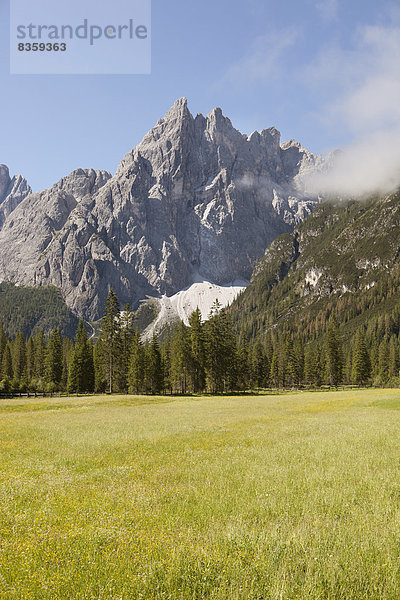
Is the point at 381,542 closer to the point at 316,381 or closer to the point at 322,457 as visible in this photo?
the point at 322,457

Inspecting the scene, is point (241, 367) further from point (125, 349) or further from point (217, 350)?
point (125, 349)

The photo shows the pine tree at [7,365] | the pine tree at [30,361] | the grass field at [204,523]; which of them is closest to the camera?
the grass field at [204,523]

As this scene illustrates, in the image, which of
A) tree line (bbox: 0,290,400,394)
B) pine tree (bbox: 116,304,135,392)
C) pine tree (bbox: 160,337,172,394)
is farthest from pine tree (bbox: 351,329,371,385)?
pine tree (bbox: 116,304,135,392)

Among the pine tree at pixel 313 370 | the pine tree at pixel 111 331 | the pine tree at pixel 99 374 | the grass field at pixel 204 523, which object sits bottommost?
the pine tree at pixel 313 370

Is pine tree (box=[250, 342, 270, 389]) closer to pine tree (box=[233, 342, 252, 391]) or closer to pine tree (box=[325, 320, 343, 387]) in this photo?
pine tree (box=[233, 342, 252, 391])

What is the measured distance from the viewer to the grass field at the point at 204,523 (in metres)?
4.87

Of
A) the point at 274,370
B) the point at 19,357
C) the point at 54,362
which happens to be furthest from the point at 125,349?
the point at 274,370

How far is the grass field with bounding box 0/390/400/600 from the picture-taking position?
4.87 meters

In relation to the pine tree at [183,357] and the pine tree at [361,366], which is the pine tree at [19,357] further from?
the pine tree at [361,366]

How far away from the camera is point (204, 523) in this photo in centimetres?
704

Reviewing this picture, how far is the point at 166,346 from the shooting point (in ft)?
354

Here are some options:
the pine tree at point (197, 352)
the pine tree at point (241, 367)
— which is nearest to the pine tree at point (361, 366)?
the pine tree at point (241, 367)

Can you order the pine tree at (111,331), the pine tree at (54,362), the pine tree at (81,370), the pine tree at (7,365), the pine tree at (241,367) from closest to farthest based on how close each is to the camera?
the pine tree at (111,331) → the pine tree at (81,370) → the pine tree at (54,362) → the pine tree at (241,367) → the pine tree at (7,365)

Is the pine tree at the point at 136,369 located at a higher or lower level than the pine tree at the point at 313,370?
higher
